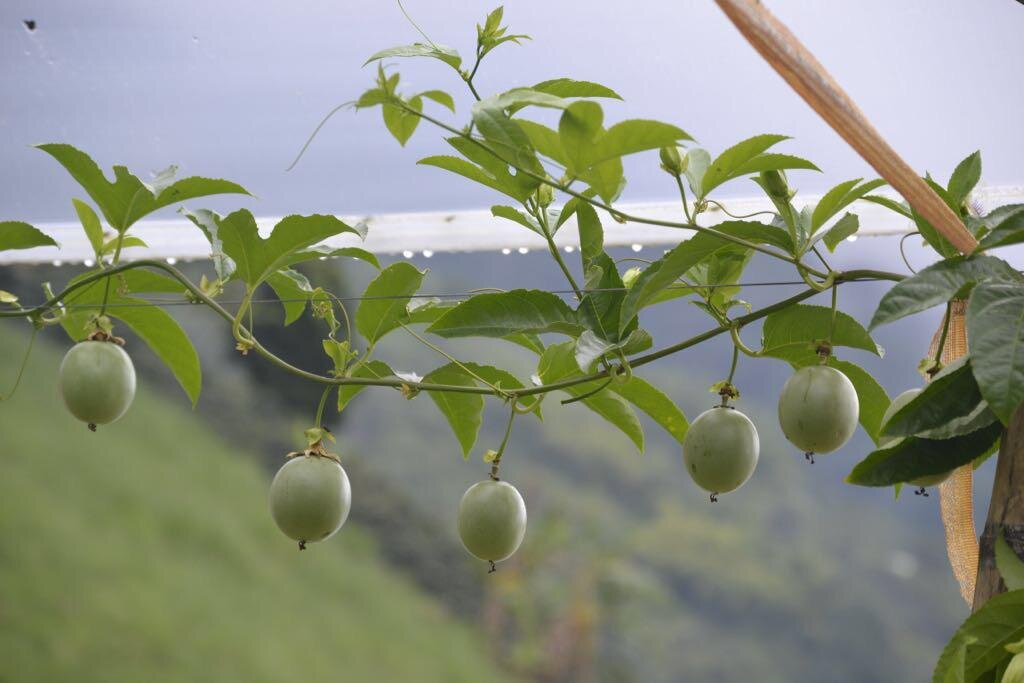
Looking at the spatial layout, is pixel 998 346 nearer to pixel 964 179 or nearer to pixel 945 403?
pixel 945 403

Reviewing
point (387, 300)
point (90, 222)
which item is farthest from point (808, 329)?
point (90, 222)

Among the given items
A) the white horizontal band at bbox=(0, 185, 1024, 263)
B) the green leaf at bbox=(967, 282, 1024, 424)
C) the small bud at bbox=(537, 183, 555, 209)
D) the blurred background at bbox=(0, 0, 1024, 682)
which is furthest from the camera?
the blurred background at bbox=(0, 0, 1024, 682)

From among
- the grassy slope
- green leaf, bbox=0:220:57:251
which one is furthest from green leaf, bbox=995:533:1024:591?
the grassy slope

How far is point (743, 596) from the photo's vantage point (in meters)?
2.34

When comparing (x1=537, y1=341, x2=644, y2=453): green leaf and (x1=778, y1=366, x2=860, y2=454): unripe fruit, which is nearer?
(x1=778, y1=366, x2=860, y2=454): unripe fruit

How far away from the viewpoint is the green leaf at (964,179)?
0.59 meters

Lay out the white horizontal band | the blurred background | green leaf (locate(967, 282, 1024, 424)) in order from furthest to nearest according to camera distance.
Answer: the blurred background, the white horizontal band, green leaf (locate(967, 282, 1024, 424))

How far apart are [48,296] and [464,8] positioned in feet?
2.30

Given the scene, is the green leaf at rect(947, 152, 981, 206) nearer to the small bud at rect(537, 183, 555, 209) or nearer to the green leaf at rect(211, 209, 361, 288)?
the small bud at rect(537, 183, 555, 209)

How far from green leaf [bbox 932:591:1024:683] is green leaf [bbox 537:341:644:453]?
0.80 ft

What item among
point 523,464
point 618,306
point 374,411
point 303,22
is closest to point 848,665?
point 523,464

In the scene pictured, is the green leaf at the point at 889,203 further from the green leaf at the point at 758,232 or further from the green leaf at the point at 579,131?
the green leaf at the point at 579,131

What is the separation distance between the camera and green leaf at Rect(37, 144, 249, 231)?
0.64 meters

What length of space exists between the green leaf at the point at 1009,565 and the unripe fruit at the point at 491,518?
0.87 feet
